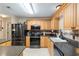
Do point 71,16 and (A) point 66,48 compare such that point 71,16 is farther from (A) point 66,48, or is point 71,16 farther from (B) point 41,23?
(B) point 41,23

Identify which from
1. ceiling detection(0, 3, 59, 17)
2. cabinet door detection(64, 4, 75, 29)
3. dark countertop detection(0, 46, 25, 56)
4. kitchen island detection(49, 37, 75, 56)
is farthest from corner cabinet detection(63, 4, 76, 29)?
ceiling detection(0, 3, 59, 17)

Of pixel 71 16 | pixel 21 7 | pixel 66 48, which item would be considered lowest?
pixel 66 48

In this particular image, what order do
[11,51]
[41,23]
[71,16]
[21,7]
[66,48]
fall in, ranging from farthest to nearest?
1. [41,23]
2. [21,7]
3. [71,16]
4. [66,48]
5. [11,51]

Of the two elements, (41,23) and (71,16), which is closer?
(71,16)

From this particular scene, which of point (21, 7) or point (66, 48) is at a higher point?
point (21, 7)

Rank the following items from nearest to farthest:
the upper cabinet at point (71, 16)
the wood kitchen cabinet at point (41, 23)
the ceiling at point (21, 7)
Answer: the upper cabinet at point (71, 16)
the ceiling at point (21, 7)
the wood kitchen cabinet at point (41, 23)

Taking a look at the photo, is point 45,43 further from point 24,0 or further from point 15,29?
point 24,0

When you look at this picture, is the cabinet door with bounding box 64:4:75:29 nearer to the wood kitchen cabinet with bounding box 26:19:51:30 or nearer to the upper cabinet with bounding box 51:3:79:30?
the upper cabinet with bounding box 51:3:79:30

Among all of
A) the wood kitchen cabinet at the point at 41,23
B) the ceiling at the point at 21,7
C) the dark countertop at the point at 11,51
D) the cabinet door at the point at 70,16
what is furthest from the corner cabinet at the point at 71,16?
the wood kitchen cabinet at the point at 41,23

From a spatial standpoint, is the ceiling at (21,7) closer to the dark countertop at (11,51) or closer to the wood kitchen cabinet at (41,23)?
the dark countertop at (11,51)

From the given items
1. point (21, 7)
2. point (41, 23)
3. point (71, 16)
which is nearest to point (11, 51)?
point (71, 16)

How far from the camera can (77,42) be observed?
279cm

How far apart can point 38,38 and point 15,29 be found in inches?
57.7

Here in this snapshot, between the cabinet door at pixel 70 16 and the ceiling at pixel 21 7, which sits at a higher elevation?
the ceiling at pixel 21 7
